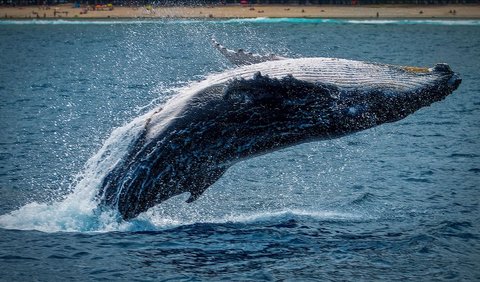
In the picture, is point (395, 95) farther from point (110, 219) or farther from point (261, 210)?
point (110, 219)

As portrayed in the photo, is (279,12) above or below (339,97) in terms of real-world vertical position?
below

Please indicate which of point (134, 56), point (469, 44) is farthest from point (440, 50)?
point (134, 56)

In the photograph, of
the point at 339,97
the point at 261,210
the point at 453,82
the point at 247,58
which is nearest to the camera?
the point at 339,97

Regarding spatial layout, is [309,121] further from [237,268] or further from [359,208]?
[359,208]

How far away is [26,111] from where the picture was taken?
35.3m

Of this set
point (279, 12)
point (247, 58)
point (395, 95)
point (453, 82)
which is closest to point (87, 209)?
point (247, 58)

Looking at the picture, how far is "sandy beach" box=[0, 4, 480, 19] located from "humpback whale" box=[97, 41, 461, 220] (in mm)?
102048

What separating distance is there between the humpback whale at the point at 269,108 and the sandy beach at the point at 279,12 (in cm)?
10205

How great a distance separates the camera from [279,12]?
410 ft

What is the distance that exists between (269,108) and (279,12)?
112 m

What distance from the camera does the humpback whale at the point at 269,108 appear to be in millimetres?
14391


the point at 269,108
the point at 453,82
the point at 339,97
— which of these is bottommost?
the point at 269,108

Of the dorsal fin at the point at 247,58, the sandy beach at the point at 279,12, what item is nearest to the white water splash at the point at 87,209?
the dorsal fin at the point at 247,58

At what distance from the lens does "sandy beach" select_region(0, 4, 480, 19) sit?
120725mm
